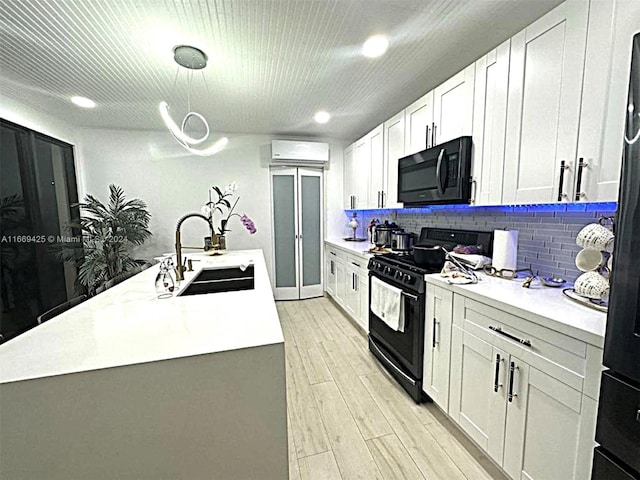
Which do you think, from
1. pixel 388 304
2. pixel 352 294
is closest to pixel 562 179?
pixel 388 304

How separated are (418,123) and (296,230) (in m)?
2.47

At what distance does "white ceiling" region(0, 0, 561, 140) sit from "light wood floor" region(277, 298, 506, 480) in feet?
8.33

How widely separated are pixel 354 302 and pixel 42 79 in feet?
11.8

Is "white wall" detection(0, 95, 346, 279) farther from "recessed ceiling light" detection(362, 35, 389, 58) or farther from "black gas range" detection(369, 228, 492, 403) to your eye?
"recessed ceiling light" detection(362, 35, 389, 58)

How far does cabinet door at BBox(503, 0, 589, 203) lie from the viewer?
4.28 ft

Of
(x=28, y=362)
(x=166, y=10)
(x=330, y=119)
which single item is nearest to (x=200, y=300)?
(x=28, y=362)

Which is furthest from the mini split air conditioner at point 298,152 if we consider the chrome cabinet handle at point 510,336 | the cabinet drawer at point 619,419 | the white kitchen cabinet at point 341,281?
the cabinet drawer at point 619,419

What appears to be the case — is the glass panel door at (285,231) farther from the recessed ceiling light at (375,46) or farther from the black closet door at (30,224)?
the black closet door at (30,224)

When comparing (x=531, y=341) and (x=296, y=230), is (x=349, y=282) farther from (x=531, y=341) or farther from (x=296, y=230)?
(x=531, y=341)

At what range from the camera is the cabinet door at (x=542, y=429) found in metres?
1.07

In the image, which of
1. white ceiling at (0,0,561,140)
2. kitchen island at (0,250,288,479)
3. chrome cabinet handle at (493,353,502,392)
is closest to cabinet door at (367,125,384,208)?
white ceiling at (0,0,561,140)

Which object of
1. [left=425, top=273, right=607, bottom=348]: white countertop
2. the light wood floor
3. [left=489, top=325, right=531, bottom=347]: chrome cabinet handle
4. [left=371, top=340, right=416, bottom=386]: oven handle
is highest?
[left=425, top=273, right=607, bottom=348]: white countertop

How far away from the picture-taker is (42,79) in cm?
233

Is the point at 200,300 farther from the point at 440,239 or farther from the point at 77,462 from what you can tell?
the point at 440,239
